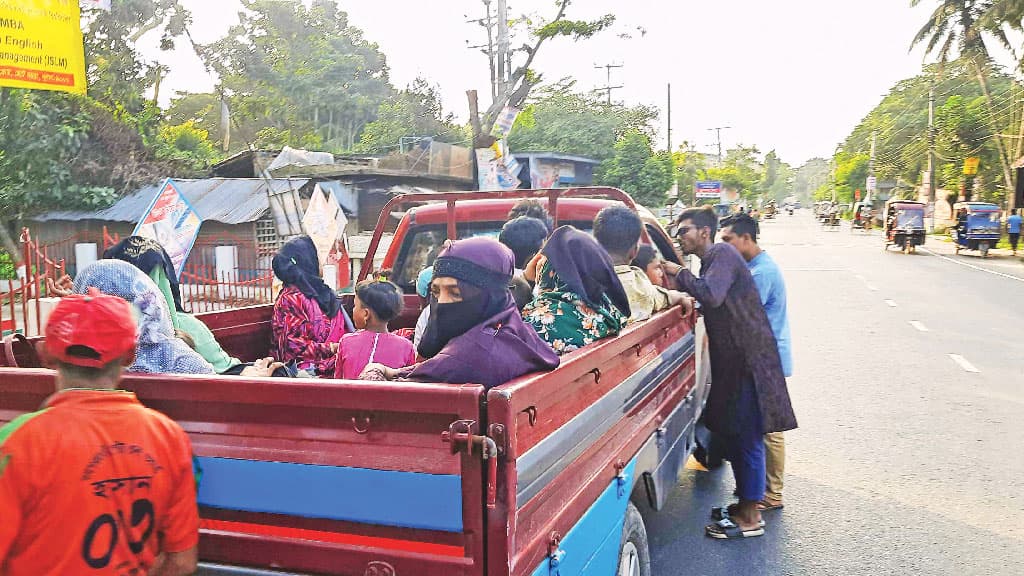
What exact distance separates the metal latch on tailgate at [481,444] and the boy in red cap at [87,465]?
65 centimetres

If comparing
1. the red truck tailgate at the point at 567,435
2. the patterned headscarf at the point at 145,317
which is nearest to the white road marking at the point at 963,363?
the red truck tailgate at the point at 567,435

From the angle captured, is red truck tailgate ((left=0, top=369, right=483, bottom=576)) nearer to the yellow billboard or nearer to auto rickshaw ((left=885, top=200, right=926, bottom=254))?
the yellow billboard

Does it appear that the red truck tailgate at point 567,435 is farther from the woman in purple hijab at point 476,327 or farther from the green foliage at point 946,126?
the green foliage at point 946,126

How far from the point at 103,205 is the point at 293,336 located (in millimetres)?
17419

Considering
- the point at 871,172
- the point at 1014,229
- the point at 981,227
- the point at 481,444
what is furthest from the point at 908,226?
the point at 871,172

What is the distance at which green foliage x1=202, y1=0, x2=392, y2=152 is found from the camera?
3641 cm

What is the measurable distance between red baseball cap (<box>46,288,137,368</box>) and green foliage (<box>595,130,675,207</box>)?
30.8m

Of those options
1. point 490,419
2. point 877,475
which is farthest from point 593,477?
point 877,475

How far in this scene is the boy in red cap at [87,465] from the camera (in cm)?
168

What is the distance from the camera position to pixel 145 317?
8.36 ft

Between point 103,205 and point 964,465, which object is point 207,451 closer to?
point 964,465

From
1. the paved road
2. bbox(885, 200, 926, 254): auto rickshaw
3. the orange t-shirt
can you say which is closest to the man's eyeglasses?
the paved road

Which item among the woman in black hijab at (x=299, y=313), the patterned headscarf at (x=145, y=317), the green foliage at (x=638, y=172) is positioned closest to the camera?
the patterned headscarf at (x=145, y=317)

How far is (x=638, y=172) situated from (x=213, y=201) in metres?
18.6
